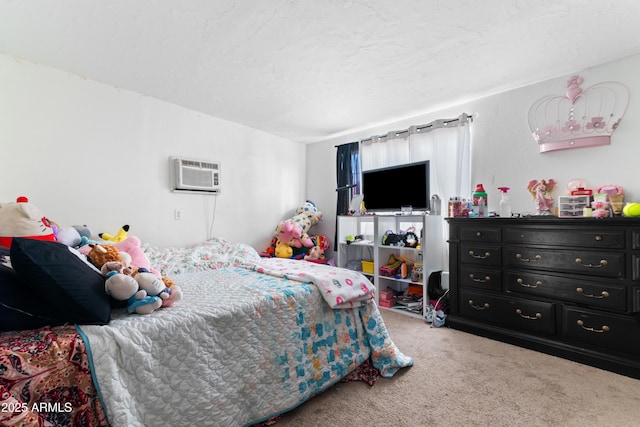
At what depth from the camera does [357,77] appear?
2.43m

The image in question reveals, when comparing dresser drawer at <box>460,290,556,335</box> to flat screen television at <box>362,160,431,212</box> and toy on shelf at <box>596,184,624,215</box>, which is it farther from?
flat screen television at <box>362,160,431,212</box>

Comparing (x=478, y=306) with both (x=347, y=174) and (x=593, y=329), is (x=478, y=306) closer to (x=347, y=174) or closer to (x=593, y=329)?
(x=593, y=329)

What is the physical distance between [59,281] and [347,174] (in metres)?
3.34

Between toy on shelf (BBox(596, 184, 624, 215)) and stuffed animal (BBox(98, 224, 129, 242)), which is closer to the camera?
toy on shelf (BBox(596, 184, 624, 215))

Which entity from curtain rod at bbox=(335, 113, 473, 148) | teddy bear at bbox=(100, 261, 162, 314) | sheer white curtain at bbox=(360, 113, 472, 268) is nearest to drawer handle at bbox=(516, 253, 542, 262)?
sheer white curtain at bbox=(360, 113, 472, 268)

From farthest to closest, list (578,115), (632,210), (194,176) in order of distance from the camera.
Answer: (194,176) → (578,115) → (632,210)

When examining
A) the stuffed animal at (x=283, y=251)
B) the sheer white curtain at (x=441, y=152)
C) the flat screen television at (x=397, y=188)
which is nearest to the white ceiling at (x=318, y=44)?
the sheer white curtain at (x=441, y=152)

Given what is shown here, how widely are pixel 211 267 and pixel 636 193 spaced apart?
350cm

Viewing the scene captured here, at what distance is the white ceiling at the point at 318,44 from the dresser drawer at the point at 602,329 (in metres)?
1.92

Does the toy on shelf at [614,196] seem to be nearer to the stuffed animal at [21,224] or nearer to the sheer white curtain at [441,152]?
the sheer white curtain at [441,152]

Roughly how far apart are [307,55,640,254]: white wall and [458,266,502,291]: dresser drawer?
698 mm

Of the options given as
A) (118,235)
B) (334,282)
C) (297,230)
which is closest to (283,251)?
(297,230)

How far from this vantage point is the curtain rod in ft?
9.70

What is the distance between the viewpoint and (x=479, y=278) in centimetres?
253
